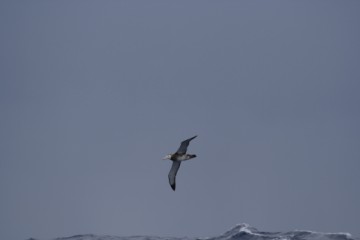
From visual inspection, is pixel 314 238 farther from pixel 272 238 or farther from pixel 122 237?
pixel 122 237

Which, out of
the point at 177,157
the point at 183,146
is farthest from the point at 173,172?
the point at 183,146

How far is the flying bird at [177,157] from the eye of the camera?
1747 inches

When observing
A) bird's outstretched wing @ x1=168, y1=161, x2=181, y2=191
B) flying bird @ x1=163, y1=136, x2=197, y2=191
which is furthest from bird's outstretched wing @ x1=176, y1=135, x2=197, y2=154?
bird's outstretched wing @ x1=168, y1=161, x2=181, y2=191

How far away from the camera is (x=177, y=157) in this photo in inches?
1802

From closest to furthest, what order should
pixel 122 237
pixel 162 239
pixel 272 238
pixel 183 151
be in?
pixel 183 151, pixel 272 238, pixel 162 239, pixel 122 237

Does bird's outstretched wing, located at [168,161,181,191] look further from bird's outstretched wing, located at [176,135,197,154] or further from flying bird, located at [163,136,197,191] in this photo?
bird's outstretched wing, located at [176,135,197,154]

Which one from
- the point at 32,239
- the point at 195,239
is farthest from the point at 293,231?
the point at 32,239

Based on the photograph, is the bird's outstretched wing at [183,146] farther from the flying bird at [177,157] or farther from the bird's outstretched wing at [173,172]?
the bird's outstretched wing at [173,172]

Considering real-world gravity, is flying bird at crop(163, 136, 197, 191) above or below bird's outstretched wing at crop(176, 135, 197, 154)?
below

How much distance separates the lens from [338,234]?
47594 millimetres

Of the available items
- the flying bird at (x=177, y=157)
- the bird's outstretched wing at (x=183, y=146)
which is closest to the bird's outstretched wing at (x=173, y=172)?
the flying bird at (x=177, y=157)

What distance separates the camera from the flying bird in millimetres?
44375

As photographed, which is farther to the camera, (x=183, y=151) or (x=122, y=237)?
(x=122, y=237)

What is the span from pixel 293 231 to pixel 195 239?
6.94 meters
